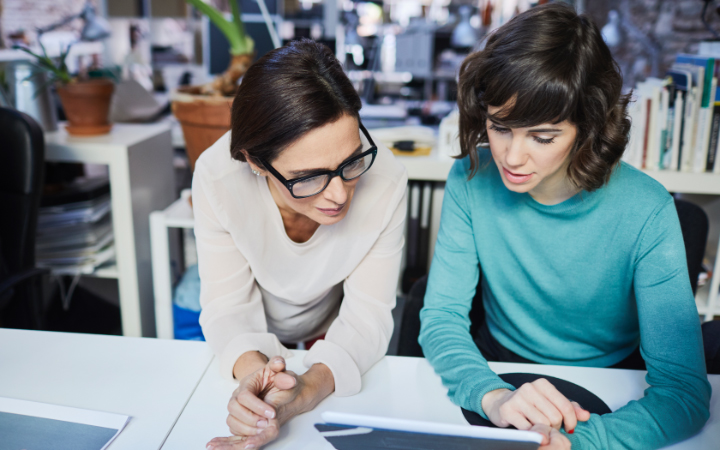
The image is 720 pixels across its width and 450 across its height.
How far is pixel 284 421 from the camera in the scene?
0.78m

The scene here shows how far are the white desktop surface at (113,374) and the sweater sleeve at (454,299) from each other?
0.40 metres

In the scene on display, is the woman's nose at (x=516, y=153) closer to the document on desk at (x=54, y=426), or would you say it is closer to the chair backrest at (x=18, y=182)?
the document on desk at (x=54, y=426)

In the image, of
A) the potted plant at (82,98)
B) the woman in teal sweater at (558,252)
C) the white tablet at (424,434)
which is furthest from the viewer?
the potted plant at (82,98)

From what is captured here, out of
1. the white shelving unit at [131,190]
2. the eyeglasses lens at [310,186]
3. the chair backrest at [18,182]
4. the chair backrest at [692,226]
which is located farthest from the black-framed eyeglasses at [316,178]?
the white shelving unit at [131,190]

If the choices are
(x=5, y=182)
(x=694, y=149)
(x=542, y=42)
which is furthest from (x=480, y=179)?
(x=5, y=182)

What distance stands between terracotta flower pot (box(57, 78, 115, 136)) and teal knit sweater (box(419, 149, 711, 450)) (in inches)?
48.6

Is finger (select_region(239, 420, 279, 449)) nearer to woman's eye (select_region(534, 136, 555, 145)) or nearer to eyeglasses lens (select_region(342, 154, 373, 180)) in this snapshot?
eyeglasses lens (select_region(342, 154, 373, 180))

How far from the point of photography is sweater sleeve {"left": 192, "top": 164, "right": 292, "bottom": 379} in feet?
3.23

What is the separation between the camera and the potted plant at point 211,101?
4.43 ft

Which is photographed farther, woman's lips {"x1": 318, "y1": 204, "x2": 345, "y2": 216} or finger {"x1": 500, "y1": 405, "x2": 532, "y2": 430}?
woman's lips {"x1": 318, "y1": 204, "x2": 345, "y2": 216}

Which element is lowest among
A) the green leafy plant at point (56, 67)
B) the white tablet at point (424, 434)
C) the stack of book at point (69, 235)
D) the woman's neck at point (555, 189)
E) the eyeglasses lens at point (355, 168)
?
the stack of book at point (69, 235)

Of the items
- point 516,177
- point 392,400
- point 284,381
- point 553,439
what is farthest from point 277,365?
point 516,177

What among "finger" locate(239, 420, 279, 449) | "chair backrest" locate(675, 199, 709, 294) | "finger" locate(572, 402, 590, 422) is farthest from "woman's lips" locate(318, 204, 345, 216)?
"chair backrest" locate(675, 199, 709, 294)

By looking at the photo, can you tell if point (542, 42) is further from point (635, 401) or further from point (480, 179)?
point (635, 401)
